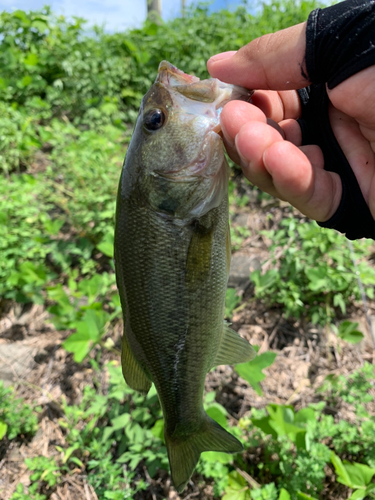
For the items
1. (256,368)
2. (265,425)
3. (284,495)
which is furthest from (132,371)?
(284,495)

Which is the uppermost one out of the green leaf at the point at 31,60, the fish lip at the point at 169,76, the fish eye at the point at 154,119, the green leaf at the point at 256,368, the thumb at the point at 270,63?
the green leaf at the point at 31,60

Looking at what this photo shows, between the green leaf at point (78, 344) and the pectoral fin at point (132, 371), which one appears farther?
the green leaf at point (78, 344)

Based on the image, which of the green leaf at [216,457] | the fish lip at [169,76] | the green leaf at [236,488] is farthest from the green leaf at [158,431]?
the fish lip at [169,76]

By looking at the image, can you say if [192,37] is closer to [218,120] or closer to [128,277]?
[218,120]

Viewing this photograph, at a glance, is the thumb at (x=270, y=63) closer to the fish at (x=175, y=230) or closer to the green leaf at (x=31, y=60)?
the fish at (x=175, y=230)

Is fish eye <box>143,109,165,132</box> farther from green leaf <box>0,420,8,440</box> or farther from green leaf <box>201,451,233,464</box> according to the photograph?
green leaf <box>0,420,8,440</box>

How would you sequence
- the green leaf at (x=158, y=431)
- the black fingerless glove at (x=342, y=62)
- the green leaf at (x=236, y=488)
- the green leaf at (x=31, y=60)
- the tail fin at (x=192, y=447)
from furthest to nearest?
the green leaf at (x=31, y=60), the green leaf at (x=158, y=431), the green leaf at (x=236, y=488), the tail fin at (x=192, y=447), the black fingerless glove at (x=342, y=62)
